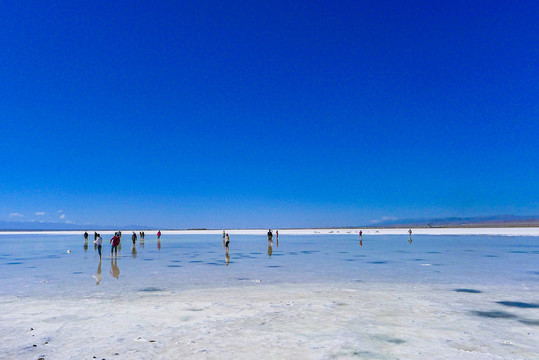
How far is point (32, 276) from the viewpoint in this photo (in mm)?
16719

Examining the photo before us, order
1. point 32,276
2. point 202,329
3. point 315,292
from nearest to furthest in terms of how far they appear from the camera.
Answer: point 202,329 < point 315,292 < point 32,276

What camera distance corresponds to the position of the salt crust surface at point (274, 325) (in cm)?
649

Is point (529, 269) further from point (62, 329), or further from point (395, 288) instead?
point (62, 329)

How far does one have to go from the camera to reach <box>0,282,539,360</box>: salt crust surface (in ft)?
21.3

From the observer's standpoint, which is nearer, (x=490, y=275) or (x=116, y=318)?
(x=116, y=318)

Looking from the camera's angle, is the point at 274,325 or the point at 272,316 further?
the point at 272,316

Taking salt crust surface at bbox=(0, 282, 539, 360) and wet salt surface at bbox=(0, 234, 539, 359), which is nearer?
salt crust surface at bbox=(0, 282, 539, 360)

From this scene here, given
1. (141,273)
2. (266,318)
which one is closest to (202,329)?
(266,318)

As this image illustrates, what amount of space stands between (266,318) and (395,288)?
6276 mm

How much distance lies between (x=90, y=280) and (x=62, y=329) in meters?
8.15

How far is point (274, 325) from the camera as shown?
823 centimetres

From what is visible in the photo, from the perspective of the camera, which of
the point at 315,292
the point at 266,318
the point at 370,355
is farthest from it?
the point at 315,292

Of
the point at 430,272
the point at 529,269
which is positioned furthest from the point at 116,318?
the point at 529,269

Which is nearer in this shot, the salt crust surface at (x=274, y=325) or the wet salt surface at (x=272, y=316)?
the salt crust surface at (x=274, y=325)
